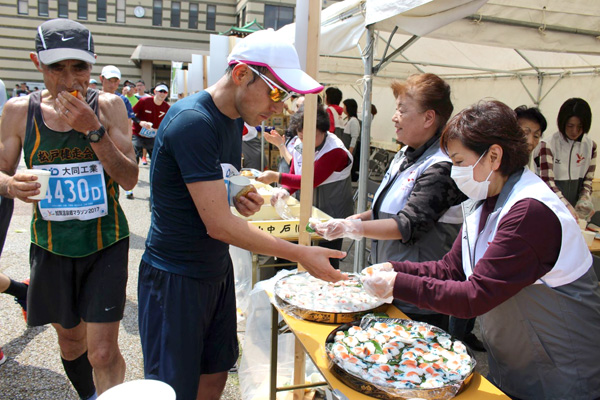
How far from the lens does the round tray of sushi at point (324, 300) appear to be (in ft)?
5.88

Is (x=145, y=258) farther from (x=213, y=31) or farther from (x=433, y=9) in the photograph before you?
(x=213, y=31)

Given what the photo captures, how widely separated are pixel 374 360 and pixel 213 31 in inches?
1396

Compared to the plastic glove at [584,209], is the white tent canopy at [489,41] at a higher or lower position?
higher

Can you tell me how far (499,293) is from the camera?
140 cm

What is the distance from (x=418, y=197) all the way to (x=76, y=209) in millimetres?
1662

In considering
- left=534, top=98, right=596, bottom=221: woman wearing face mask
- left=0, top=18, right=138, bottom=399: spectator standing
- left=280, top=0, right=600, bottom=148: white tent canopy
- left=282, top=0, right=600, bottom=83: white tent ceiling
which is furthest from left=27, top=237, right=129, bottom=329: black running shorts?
left=534, top=98, right=596, bottom=221: woman wearing face mask

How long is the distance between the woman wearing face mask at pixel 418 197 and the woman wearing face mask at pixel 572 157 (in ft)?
9.17

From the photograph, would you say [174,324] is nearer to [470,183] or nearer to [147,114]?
[470,183]

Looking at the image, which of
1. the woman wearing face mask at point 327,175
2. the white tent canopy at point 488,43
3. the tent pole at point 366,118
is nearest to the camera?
the white tent canopy at point 488,43

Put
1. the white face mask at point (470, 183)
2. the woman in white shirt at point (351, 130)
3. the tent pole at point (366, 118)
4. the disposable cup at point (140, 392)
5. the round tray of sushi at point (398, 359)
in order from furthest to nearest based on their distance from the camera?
the woman in white shirt at point (351, 130) → the tent pole at point (366, 118) → the white face mask at point (470, 183) → the round tray of sushi at point (398, 359) → the disposable cup at point (140, 392)

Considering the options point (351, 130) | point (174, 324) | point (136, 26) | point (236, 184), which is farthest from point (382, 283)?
point (136, 26)

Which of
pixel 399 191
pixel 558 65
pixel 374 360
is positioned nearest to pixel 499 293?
pixel 374 360

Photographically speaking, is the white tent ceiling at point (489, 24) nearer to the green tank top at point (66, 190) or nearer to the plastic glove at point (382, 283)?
the plastic glove at point (382, 283)

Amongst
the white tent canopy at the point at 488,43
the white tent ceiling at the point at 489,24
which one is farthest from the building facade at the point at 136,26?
the white tent ceiling at the point at 489,24
